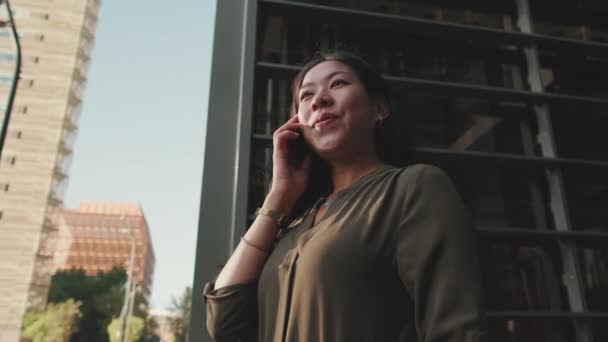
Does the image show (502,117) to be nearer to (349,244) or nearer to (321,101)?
(321,101)

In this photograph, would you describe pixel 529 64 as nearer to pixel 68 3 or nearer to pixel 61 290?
pixel 61 290

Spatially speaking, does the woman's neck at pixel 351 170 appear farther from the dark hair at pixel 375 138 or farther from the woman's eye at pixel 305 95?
the woman's eye at pixel 305 95

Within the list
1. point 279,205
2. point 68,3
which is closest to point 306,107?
point 279,205

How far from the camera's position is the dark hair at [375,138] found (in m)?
1.51


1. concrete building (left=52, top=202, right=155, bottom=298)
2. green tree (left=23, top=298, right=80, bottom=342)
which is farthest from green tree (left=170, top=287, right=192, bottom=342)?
concrete building (left=52, top=202, right=155, bottom=298)

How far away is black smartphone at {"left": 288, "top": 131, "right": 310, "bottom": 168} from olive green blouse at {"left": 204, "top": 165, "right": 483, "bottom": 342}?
43 centimetres

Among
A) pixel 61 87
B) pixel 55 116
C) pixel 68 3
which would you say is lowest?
pixel 55 116

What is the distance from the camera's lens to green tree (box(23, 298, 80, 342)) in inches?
1544

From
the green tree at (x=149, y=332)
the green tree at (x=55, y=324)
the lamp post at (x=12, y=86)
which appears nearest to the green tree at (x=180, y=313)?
the green tree at (x=149, y=332)

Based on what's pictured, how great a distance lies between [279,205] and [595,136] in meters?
2.83

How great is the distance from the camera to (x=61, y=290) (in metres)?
43.9

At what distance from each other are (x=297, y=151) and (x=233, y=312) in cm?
62

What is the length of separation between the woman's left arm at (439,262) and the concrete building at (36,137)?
53.6m

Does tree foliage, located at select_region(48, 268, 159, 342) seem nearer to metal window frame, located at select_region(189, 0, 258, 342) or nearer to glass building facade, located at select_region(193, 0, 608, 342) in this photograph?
glass building facade, located at select_region(193, 0, 608, 342)
